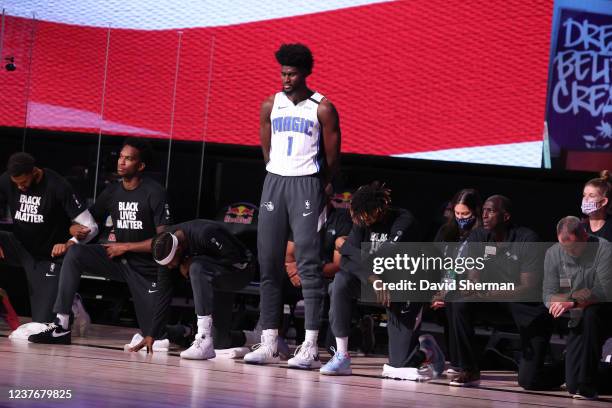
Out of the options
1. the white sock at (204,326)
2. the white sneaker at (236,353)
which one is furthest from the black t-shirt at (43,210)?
the white sneaker at (236,353)

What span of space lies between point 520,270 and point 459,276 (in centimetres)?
34

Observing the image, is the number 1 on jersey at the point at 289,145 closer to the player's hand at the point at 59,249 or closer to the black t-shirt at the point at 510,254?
the black t-shirt at the point at 510,254

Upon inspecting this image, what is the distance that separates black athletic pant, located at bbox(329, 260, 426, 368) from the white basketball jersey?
56 cm

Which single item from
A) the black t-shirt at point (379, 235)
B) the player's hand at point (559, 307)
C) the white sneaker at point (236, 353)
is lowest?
the white sneaker at point (236, 353)

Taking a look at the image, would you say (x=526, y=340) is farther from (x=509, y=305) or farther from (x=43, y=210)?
(x=43, y=210)

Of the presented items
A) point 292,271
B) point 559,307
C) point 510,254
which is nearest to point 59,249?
point 292,271

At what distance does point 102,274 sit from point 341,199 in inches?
72.9

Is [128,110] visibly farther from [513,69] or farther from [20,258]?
[513,69]

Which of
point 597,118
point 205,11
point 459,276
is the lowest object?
point 459,276

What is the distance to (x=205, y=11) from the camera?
7758 millimetres

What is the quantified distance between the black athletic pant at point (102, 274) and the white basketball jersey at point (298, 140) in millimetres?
1036

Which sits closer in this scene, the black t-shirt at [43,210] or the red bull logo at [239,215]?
the black t-shirt at [43,210]

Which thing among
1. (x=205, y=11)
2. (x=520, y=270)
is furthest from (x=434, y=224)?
(x=205, y=11)

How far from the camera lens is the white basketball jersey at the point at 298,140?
5359 millimetres
